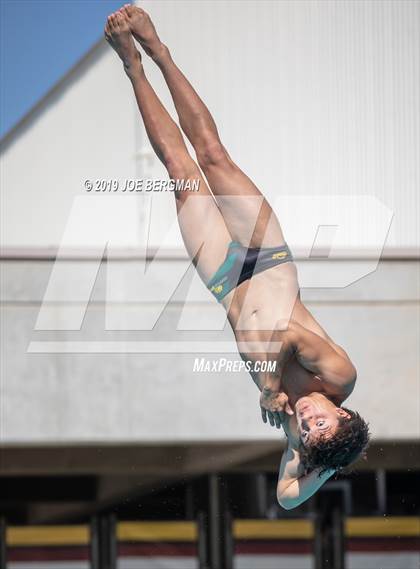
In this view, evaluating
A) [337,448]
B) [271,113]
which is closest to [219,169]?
[271,113]

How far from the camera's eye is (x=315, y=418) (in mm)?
2764

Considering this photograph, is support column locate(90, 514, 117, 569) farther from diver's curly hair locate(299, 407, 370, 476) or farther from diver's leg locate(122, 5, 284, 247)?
diver's leg locate(122, 5, 284, 247)

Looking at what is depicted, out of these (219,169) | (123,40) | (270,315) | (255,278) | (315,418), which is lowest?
(315,418)

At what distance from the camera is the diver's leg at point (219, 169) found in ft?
9.43

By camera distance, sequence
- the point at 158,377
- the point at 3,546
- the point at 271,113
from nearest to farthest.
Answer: the point at 271,113 < the point at 158,377 < the point at 3,546

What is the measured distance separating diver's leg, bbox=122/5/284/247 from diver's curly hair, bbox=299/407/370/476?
590 millimetres

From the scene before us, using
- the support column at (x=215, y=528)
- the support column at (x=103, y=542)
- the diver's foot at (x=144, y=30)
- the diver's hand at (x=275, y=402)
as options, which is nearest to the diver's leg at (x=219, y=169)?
the diver's foot at (x=144, y=30)

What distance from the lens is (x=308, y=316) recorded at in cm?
297

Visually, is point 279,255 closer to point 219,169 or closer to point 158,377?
point 219,169

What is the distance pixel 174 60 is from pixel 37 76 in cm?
45

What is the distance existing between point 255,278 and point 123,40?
2.62 ft

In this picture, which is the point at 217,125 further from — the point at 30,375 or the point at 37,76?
the point at 30,375

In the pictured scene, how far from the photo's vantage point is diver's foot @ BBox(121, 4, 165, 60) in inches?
112

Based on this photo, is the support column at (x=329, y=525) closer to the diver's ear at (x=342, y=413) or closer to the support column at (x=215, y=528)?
the support column at (x=215, y=528)
